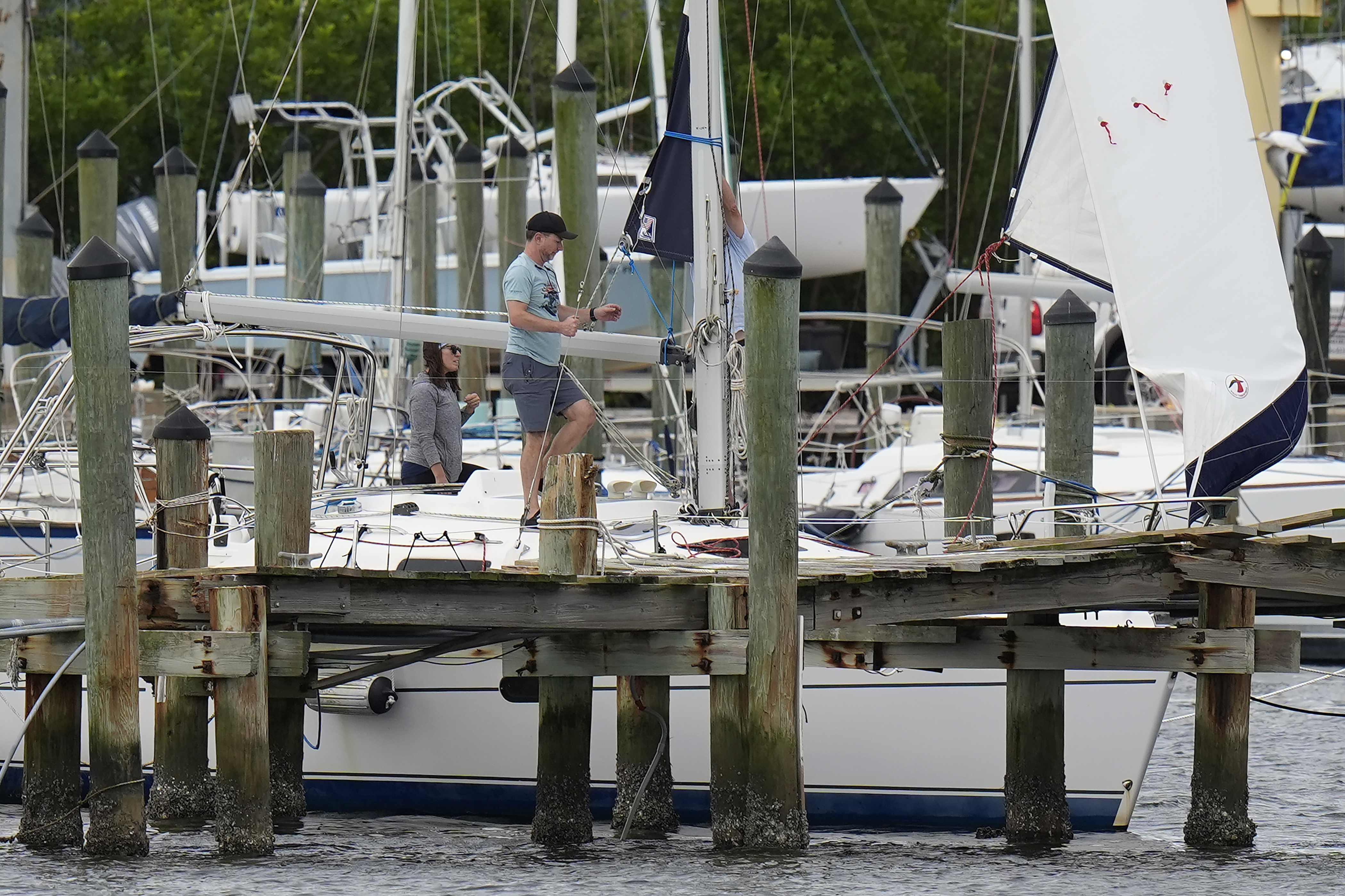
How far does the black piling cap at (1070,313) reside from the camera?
11383 millimetres

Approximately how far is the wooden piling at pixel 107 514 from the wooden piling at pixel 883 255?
11741 mm

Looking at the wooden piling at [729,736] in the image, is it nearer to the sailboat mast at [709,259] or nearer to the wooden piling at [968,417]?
the sailboat mast at [709,259]

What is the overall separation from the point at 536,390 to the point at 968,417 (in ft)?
8.03

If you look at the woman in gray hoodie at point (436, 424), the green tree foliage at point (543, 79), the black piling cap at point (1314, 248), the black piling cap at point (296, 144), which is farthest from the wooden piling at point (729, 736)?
the green tree foliage at point (543, 79)

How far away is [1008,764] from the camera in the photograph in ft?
33.0

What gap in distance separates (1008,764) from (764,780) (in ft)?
5.46

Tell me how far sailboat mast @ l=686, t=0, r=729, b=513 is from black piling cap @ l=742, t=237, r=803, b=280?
5.85ft

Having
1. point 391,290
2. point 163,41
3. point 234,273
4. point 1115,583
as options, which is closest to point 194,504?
point 1115,583

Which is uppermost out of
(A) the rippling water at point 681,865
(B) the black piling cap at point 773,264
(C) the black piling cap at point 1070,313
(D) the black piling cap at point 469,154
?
(D) the black piling cap at point 469,154

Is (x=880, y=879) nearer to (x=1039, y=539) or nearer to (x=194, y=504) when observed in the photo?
(x=1039, y=539)

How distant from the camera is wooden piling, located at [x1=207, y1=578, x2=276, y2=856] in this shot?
28.9ft

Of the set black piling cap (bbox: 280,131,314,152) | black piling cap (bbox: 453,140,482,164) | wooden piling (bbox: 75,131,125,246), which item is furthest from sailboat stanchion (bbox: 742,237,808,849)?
black piling cap (bbox: 280,131,314,152)

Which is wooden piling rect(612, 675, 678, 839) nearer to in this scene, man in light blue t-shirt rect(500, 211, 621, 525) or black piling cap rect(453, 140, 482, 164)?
man in light blue t-shirt rect(500, 211, 621, 525)

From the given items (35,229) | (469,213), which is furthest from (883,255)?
(35,229)
